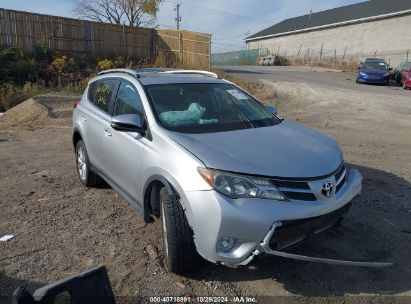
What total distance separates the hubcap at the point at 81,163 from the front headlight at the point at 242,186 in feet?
10.2

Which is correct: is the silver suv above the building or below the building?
below

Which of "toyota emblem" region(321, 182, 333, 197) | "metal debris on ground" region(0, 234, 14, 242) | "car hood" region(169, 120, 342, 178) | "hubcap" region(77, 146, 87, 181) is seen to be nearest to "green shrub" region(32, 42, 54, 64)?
A: "hubcap" region(77, 146, 87, 181)

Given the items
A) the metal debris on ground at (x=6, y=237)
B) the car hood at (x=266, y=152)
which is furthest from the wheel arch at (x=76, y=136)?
the car hood at (x=266, y=152)

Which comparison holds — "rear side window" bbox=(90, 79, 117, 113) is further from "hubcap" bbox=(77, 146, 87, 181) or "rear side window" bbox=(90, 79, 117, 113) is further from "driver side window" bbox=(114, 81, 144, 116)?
"hubcap" bbox=(77, 146, 87, 181)

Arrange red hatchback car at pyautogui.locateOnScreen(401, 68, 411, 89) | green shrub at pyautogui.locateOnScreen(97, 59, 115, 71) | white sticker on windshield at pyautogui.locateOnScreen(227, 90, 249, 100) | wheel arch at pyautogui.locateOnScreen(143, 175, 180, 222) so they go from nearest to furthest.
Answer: wheel arch at pyautogui.locateOnScreen(143, 175, 180, 222) → white sticker on windshield at pyautogui.locateOnScreen(227, 90, 249, 100) → green shrub at pyautogui.locateOnScreen(97, 59, 115, 71) → red hatchback car at pyautogui.locateOnScreen(401, 68, 411, 89)

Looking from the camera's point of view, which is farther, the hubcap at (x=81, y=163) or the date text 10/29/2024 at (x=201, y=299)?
the hubcap at (x=81, y=163)

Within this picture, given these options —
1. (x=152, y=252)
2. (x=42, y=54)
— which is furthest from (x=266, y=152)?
(x=42, y=54)

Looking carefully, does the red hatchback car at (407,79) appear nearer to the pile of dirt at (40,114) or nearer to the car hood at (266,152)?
the pile of dirt at (40,114)

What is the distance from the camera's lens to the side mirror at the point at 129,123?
12.6 ft

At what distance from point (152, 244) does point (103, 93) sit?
2174 millimetres

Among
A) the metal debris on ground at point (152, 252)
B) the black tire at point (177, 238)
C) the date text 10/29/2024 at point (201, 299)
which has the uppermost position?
the black tire at point (177, 238)

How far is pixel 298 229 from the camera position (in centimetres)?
314

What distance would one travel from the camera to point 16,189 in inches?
232

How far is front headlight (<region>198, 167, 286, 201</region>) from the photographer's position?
10.0 feet
